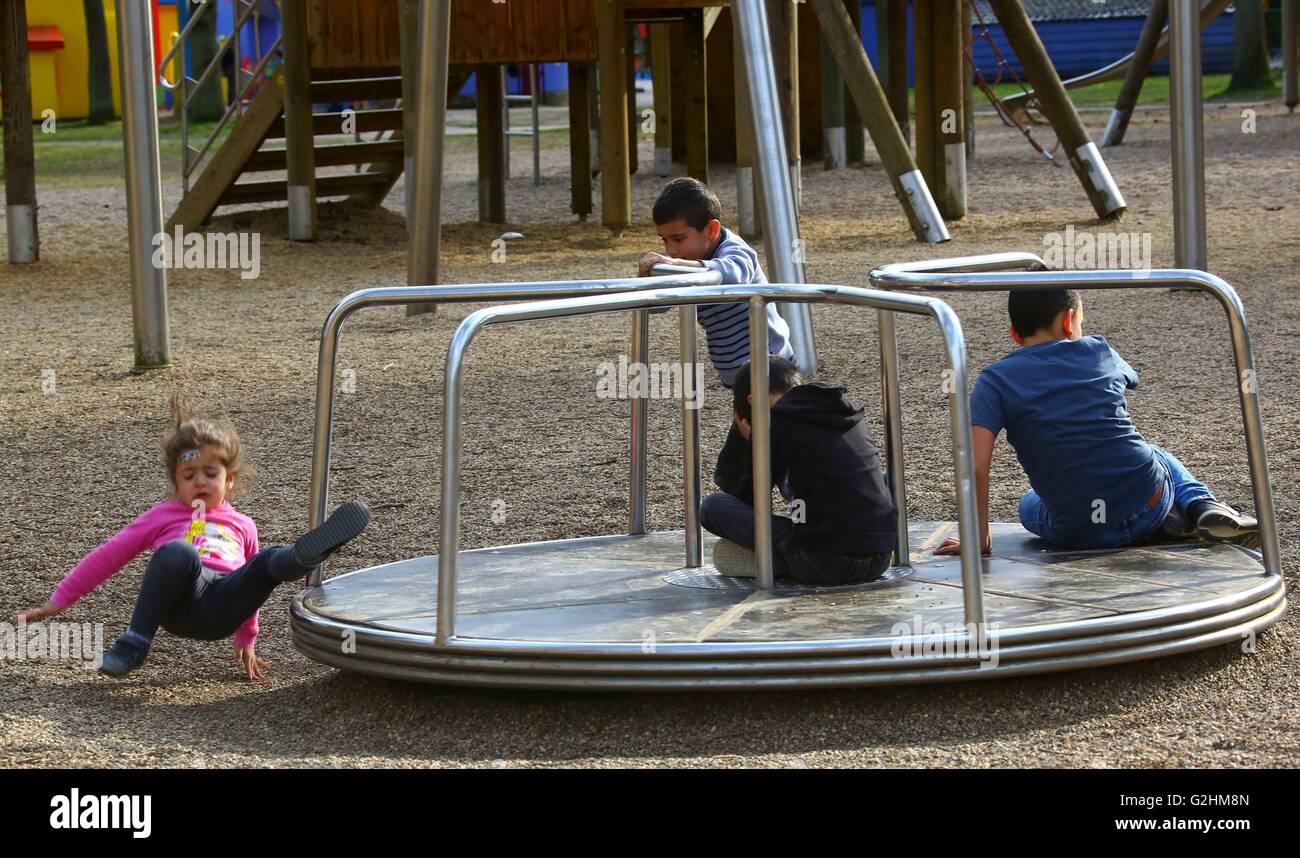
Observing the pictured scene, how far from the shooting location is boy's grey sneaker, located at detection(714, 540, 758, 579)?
4398mm

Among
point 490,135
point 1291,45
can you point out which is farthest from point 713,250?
point 1291,45

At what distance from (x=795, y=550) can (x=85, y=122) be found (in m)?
31.9

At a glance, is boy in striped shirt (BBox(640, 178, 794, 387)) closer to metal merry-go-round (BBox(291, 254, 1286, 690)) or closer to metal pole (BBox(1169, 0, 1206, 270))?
metal merry-go-round (BBox(291, 254, 1286, 690))

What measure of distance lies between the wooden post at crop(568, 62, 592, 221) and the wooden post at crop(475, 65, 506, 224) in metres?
0.64

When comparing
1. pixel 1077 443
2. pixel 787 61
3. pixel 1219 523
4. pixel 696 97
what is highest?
pixel 787 61

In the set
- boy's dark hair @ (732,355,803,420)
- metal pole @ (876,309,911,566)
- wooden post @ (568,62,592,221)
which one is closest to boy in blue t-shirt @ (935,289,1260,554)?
metal pole @ (876,309,911,566)

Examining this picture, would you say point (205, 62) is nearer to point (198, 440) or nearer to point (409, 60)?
point (409, 60)

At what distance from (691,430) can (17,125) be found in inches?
363

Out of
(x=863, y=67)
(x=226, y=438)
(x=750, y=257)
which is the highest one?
(x=863, y=67)

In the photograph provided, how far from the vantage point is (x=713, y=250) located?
5.34 meters

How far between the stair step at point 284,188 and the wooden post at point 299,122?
0.32 m

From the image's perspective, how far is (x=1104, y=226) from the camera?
1241 cm
